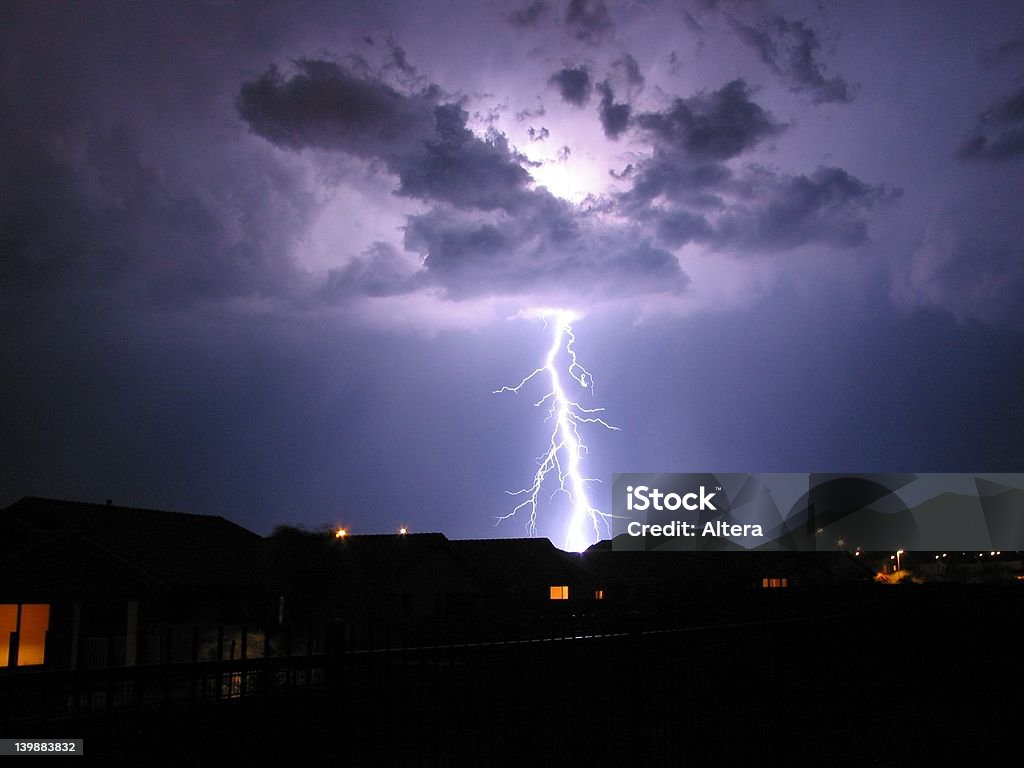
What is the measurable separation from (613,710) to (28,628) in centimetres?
1925

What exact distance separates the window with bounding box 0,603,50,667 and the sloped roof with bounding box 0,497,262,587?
9.93ft

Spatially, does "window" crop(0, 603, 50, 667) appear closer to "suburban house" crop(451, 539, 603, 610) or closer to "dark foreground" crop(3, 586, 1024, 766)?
"dark foreground" crop(3, 586, 1024, 766)

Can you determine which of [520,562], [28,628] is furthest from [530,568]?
[28,628]

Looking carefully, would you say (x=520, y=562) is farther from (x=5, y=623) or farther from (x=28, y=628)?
(x=5, y=623)

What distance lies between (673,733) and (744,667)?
1386 mm

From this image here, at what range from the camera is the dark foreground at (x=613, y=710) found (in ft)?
14.8

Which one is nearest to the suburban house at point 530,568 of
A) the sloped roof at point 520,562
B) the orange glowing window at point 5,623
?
the sloped roof at point 520,562

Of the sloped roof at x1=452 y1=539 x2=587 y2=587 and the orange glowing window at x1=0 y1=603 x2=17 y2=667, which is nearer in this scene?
the orange glowing window at x1=0 y1=603 x2=17 y2=667

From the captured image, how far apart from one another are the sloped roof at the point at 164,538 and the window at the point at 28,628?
3028mm

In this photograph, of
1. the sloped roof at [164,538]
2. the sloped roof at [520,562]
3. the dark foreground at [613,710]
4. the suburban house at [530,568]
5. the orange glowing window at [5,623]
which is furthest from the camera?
the sloped roof at [520,562]

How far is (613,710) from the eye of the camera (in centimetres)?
681

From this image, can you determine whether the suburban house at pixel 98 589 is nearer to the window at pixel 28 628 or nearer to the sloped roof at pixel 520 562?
the window at pixel 28 628

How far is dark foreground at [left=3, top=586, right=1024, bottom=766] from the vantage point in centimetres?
452

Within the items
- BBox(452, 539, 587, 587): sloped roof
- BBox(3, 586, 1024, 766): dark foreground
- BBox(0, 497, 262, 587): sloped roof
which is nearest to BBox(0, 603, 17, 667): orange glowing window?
BBox(0, 497, 262, 587): sloped roof
